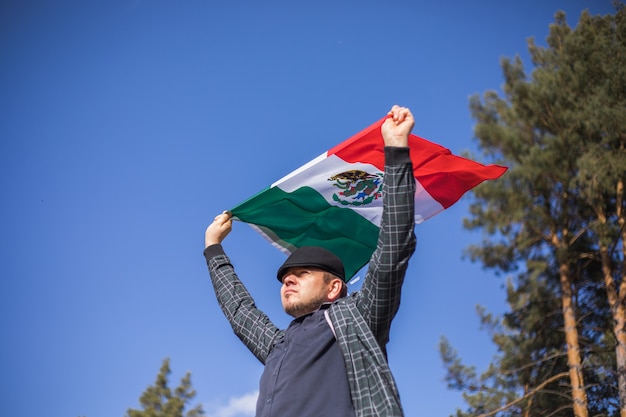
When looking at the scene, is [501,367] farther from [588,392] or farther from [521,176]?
[521,176]

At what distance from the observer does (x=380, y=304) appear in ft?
8.41

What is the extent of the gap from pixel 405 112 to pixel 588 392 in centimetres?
1133

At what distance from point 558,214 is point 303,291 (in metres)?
11.2

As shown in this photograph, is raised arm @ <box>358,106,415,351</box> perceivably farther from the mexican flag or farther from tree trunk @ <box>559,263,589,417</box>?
tree trunk @ <box>559,263,589,417</box>

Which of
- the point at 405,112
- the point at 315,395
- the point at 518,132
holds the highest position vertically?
the point at 518,132

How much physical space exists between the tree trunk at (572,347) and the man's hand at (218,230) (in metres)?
9.29

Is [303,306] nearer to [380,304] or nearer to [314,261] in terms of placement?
[314,261]

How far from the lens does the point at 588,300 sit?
511 inches

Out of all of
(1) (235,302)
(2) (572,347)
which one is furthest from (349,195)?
(2) (572,347)

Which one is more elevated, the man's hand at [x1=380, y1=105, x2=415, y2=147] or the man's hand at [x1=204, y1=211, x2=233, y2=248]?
the man's hand at [x1=204, y1=211, x2=233, y2=248]

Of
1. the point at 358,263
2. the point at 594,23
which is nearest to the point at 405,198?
the point at 358,263

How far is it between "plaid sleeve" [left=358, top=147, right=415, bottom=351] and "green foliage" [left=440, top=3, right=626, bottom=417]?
1002 cm

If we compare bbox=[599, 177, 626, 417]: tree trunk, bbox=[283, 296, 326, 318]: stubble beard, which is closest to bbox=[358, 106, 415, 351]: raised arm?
bbox=[283, 296, 326, 318]: stubble beard

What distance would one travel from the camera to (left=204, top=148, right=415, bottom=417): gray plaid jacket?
94.8 inches
